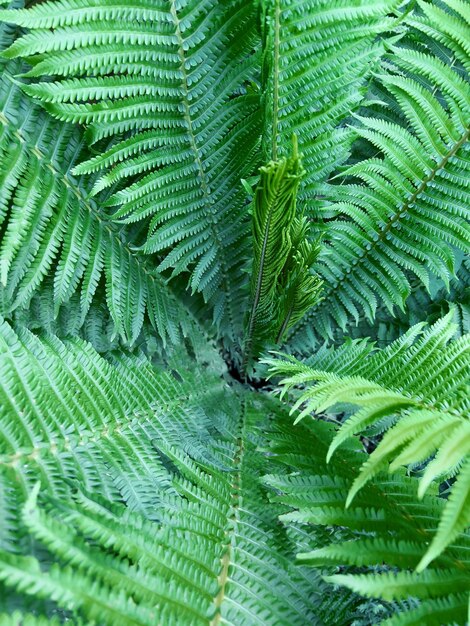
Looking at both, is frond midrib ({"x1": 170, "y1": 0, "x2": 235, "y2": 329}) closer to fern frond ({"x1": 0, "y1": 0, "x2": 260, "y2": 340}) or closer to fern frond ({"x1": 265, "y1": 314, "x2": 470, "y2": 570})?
fern frond ({"x1": 0, "y1": 0, "x2": 260, "y2": 340})

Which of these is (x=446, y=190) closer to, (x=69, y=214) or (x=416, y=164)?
(x=416, y=164)

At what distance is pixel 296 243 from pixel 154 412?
52 cm

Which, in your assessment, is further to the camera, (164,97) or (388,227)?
(388,227)

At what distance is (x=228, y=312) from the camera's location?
1801 millimetres

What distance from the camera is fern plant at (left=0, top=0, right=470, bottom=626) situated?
0.66 metres

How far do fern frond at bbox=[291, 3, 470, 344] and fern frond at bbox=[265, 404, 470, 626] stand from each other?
0.66 m

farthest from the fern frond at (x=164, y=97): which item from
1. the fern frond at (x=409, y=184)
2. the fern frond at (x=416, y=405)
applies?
the fern frond at (x=416, y=405)

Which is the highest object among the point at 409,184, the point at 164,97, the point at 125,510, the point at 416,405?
the point at 409,184

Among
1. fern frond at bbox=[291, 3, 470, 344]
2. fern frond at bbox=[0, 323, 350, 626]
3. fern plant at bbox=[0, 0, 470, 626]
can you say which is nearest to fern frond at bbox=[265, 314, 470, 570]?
fern plant at bbox=[0, 0, 470, 626]

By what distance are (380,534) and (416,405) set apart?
236 mm

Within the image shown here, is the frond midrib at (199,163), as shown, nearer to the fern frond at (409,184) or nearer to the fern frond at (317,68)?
the fern frond at (317,68)

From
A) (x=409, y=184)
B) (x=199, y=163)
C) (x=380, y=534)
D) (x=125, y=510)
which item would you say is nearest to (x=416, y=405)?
(x=380, y=534)

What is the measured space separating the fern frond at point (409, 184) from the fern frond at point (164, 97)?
1.09 feet

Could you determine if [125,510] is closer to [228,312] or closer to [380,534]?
[380,534]
